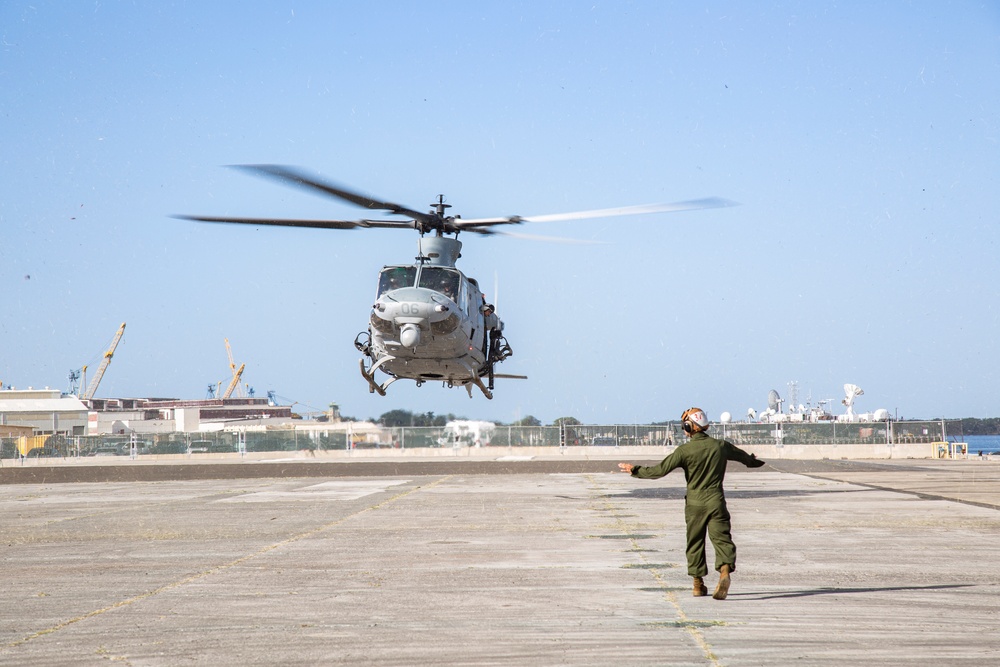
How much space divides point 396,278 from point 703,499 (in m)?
17.3

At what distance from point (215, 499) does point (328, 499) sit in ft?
10.3

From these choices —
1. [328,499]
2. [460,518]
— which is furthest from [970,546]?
[328,499]

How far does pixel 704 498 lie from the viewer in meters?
9.77

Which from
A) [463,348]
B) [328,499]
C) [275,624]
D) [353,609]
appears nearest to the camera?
[275,624]

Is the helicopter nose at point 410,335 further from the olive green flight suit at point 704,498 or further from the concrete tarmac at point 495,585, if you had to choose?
the olive green flight suit at point 704,498

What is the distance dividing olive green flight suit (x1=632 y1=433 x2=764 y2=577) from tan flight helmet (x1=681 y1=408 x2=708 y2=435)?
0.25 feet

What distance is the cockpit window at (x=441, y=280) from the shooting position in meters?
25.9

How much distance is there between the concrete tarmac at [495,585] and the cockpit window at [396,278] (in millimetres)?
5903

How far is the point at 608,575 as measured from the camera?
444 inches

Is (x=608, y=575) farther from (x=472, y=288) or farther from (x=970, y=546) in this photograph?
(x=472, y=288)

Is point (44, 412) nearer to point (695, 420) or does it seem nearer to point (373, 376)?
point (373, 376)

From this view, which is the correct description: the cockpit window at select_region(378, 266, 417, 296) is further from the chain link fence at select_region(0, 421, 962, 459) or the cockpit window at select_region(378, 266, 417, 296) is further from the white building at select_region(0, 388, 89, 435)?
the white building at select_region(0, 388, 89, 435)

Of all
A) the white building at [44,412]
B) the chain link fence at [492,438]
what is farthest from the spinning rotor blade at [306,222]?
the white building at [44,412]

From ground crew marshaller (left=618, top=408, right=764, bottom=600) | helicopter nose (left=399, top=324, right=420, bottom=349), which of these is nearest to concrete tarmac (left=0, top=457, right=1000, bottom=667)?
ground crew marshaller (left=618, top=408, right=764, bottom=600)
